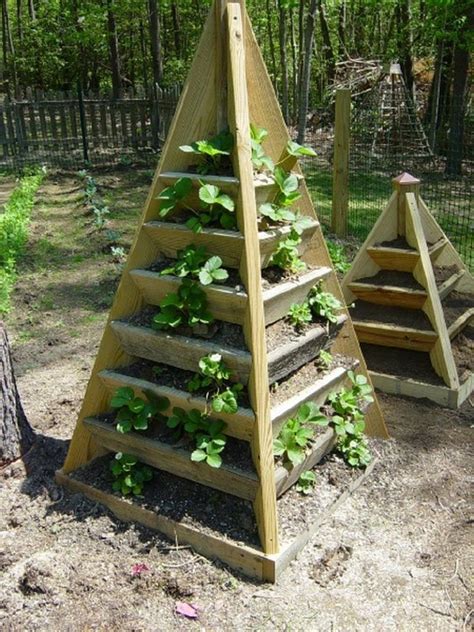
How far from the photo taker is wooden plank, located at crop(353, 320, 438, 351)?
422 centimetres

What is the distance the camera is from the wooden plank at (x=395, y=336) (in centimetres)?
422

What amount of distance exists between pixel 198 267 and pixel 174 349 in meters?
0.38

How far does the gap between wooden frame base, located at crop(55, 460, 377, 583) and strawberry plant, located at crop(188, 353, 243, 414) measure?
577 mm

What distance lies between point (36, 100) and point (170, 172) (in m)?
12.0

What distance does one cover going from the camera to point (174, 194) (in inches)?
108

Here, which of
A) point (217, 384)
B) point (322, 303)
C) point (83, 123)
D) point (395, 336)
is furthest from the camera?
point (83, 123)

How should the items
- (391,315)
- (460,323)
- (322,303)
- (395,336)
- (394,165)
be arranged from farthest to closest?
(394,165) → (460,323) → (391,315) → (395,336) → (322,303)

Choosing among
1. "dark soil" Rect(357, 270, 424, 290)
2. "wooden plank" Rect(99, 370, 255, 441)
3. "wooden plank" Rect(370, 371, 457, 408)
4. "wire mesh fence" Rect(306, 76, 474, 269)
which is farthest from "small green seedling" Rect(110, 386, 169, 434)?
"wire mesh fence" Rect(306, 76, 474, 269)

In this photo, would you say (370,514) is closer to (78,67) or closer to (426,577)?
(426,577)

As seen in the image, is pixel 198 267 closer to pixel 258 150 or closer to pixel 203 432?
pixel 258 150

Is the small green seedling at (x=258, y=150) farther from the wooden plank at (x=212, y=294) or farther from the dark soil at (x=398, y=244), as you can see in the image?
the dark soil at (x=398, y=244)

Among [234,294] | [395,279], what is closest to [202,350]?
[234,294]

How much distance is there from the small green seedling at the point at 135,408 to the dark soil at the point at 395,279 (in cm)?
213

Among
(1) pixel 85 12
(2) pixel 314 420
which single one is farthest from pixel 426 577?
(1) pixel 85 12
